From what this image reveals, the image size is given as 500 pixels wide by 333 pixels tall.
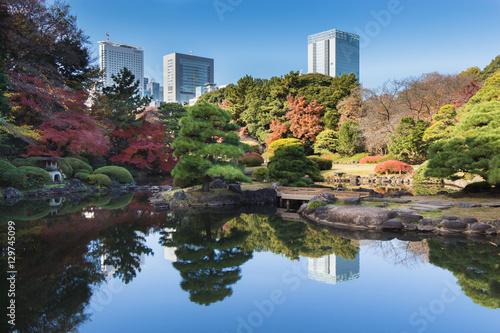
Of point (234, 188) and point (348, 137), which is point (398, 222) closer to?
point (234, 188)

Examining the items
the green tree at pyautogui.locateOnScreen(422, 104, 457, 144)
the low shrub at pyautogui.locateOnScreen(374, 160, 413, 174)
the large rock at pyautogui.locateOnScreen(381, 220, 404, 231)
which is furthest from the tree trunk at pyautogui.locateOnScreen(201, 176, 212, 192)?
the green tree at pyautogui.locateOnScreen(422, 104, 457, 144)

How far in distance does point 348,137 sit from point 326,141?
1.79 metres

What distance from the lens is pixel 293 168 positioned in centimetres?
1405

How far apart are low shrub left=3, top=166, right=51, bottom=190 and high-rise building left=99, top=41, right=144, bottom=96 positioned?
74133 mm

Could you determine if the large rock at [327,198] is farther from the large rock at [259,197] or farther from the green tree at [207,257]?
the green tree at [207,257]

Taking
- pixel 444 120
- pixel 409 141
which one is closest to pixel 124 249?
pixel 444 120

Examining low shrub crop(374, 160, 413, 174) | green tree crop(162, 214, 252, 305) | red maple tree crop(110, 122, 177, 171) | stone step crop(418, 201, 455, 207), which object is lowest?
green tree crop(162, 214, 252, 305)

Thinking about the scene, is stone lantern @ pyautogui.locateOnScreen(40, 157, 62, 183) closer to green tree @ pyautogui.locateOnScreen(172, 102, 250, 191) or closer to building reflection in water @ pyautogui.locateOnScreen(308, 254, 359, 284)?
green tree @ pyautogui.locateOnScreen(172, 102, 250, 191)

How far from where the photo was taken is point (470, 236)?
7.18 m

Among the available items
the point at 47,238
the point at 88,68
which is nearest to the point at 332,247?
the point at 47,238

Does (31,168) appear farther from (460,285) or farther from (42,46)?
(460,285)

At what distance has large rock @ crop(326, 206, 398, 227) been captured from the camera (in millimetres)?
8078

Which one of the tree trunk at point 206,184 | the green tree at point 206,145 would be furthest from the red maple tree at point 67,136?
the green tree at point 206,145

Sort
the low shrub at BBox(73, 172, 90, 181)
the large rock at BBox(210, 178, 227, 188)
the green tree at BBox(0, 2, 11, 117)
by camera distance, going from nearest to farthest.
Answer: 1. the green tree at BBox(0, 2, 11, 117)
2. the large rock at BBox(210, 178, 227, 188)
3. the low shrub at BBox(73, 172, 90, 181)
